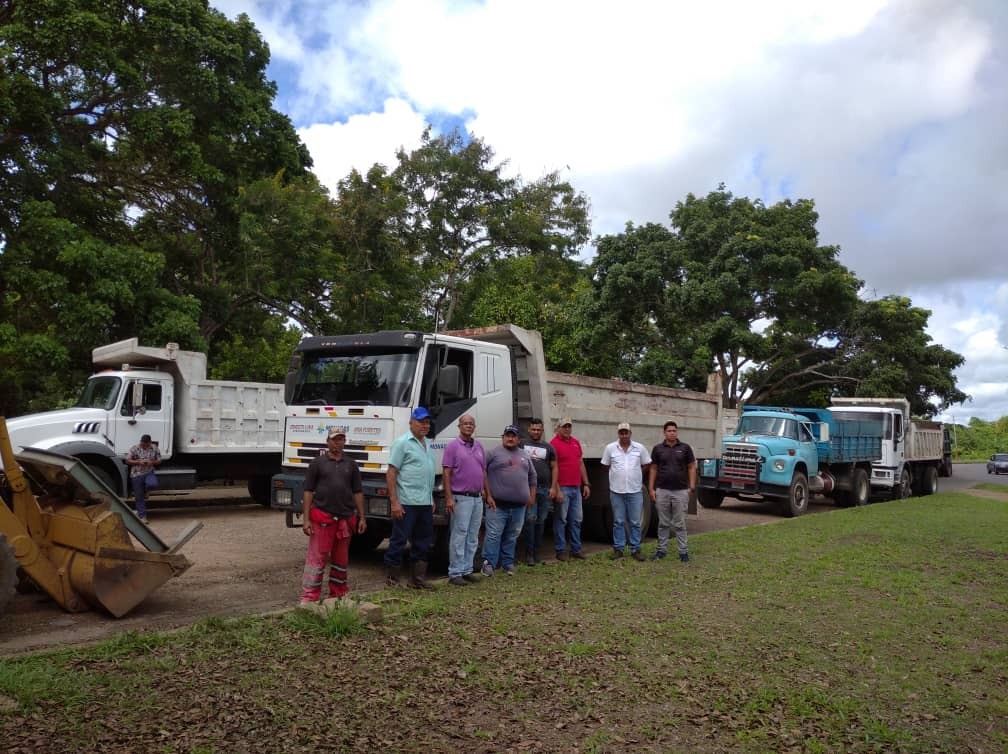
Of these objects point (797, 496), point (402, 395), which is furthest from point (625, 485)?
point (797, 496)

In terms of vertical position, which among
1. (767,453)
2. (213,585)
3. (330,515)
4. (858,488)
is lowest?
(213,585)

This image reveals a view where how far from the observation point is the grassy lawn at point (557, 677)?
427 centimetres

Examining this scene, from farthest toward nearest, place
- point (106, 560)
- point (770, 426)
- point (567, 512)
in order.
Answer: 1. point (770, 426)
2. point (567, 512)
3. point (106, 560)

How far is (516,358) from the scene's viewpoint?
10227 mm

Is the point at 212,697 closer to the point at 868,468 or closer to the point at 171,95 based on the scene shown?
the point at 171,95

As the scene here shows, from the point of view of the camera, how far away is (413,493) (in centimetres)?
761

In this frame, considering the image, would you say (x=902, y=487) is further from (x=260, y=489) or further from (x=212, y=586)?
(x=212, y=586)

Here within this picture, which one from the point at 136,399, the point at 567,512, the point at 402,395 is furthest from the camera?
the point at 136,399

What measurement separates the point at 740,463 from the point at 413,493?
11069mm


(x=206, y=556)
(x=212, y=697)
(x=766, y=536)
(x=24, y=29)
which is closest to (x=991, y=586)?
(x=766, y=536)

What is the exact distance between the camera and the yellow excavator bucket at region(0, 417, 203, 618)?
21.2ft

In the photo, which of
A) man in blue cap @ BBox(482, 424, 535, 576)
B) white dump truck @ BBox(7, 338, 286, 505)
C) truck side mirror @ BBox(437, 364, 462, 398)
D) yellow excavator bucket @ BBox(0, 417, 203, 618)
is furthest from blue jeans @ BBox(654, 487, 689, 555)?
white dump truck @ BBox(7, 338, 286, 505)

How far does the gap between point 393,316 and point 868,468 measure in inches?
529

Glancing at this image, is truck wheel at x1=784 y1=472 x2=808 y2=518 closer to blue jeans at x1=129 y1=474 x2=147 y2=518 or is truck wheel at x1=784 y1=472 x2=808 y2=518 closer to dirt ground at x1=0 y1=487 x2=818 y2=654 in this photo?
dirt ground at x1=0 y1=487 x2=818 y2=654
